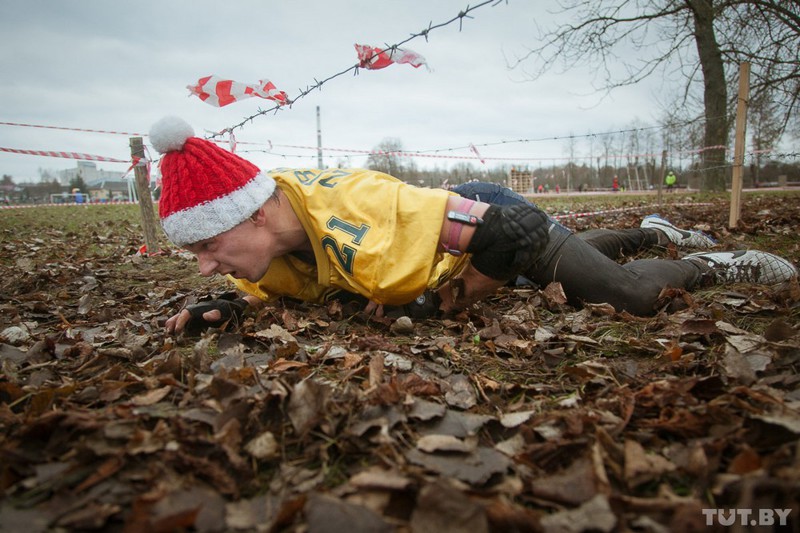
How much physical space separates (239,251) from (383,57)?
1994mm

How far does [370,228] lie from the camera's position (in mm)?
2164

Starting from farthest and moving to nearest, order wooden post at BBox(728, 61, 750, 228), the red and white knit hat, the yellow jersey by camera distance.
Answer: wooden post at BBox(728, 61, 750, 228), the red and white knit hat, the yellow jersey

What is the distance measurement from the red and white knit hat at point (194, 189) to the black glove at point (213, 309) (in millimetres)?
451

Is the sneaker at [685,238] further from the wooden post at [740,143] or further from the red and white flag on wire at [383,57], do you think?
the red and white flag on wire at [383,57]

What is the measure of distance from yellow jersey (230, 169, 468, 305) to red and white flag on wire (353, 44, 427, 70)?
1243 mm

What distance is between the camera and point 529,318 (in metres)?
2.63

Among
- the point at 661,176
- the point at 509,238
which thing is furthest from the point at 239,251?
the point at 661,176

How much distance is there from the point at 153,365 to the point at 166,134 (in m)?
1.10

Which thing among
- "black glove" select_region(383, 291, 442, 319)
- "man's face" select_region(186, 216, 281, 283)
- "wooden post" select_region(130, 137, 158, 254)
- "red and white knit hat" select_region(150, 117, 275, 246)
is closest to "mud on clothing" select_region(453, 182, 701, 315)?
"black glove" select_region(383, 291, 442, 319)

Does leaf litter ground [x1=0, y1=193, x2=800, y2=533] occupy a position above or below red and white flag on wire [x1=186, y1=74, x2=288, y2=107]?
below

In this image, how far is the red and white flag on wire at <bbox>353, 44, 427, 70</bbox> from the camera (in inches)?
129

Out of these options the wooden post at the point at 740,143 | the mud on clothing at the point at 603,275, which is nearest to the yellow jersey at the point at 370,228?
the mud on clothing at the point at 603,275

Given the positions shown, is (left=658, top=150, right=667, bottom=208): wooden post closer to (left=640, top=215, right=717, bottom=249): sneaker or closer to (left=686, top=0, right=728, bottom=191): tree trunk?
(left=686, top=0, right=728, bottom=191): tree trunk

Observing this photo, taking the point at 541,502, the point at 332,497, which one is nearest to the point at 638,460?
the point at 541,502
